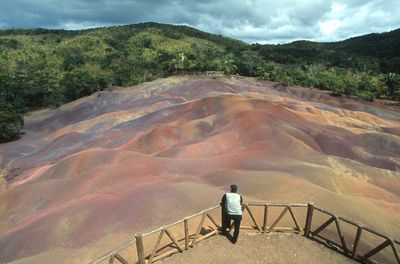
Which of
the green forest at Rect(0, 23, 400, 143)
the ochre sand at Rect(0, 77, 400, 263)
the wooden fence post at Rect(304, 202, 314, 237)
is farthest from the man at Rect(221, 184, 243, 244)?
the green forest at Rect(0, 23, 400, 143)

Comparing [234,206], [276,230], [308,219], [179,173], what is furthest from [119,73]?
[308,219]

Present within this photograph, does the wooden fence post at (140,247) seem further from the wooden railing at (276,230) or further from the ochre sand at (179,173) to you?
the ochre sand at (179,173)

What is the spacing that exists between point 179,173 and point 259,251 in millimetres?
11582

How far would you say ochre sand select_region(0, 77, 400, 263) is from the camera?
663 inches

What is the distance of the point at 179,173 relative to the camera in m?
23.2

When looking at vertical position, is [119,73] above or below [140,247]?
below

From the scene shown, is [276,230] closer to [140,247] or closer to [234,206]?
[234,206]

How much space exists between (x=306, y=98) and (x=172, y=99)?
86.4ft

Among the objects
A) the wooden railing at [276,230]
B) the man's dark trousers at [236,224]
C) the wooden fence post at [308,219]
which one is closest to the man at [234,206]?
the man's dark trousers at [236,224]

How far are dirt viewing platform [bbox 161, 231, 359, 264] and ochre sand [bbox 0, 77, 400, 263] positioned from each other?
4.07m

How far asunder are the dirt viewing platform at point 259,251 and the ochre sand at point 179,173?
407 centimetres

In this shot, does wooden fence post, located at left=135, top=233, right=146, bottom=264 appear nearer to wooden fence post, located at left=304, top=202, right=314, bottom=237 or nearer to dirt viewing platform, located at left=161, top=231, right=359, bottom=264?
dirt viewing platform, located at left=161, top=231, right=359, bottom=264

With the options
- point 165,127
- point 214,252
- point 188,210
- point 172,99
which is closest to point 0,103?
point 172,99

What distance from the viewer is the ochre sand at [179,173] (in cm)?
1684
